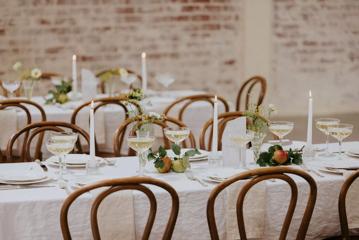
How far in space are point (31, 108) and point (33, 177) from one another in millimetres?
2158

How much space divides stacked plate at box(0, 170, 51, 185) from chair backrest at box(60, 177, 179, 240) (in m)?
0.51

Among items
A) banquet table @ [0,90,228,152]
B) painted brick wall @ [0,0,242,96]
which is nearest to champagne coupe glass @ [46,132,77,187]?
banquet table @ [0,90,228,152]

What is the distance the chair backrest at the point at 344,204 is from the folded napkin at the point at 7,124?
250 cm

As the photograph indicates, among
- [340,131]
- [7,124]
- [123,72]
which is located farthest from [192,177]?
[123,72]

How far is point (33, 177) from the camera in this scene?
305 centimetres

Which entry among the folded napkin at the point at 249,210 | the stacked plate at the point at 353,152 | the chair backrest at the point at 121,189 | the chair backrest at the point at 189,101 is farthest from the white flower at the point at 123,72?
the chair backrest at the point at 121,189

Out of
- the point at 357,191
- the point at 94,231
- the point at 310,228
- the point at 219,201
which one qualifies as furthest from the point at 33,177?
the point at 357,191

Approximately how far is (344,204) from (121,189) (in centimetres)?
102

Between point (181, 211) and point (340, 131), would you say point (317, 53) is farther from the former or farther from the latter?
point (181, 211)

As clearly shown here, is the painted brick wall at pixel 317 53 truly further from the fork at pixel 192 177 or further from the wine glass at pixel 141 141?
the wine glass at pixel 141 141

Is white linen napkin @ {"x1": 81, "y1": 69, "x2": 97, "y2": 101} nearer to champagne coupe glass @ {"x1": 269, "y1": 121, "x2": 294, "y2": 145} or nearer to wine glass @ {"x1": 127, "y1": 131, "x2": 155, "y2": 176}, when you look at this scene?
champagne coupe glass @ {"x1": 269, "y1": 121, "x2": 294, "y2": 145}

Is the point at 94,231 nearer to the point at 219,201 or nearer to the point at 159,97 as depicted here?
the point at 219,201

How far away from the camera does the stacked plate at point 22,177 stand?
302cm

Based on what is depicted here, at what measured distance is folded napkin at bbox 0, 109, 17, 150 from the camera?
473 cm
